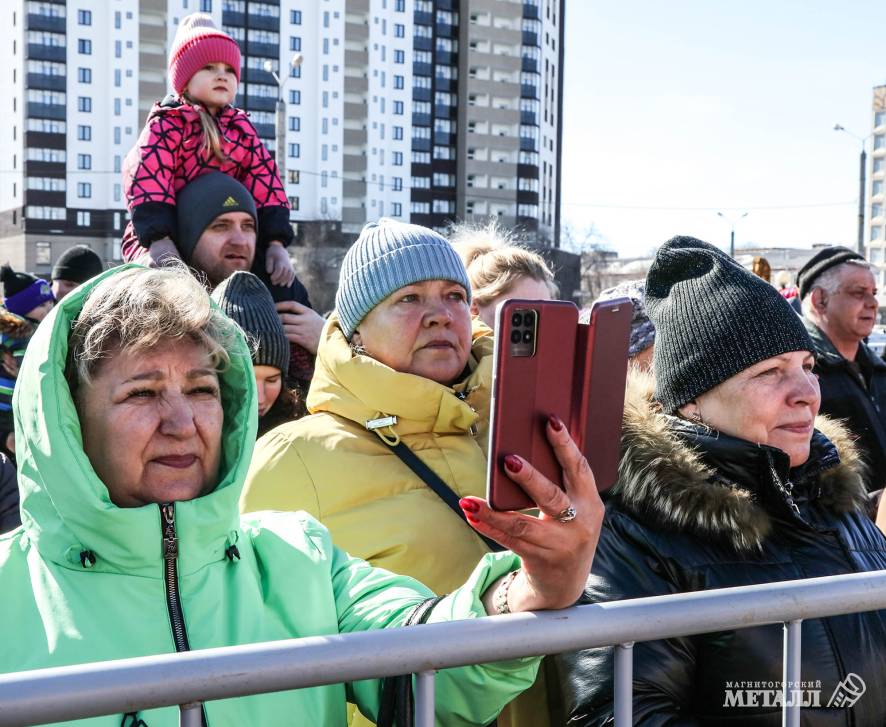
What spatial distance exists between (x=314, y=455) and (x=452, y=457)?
39 centimetres

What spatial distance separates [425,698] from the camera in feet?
5.02

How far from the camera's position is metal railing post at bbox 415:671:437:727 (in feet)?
4.99

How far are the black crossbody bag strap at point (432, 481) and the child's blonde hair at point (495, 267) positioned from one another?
142 cm

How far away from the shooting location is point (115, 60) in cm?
7125

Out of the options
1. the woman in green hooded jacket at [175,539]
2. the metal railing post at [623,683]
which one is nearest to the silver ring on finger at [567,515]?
the woman in green hooded jacket at [175,539]

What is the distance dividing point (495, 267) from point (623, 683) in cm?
274

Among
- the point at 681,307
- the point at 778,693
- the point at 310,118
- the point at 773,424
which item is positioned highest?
the point at 310,118

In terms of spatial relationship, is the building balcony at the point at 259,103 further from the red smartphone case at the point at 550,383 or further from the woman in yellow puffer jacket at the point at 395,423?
the red smartphone case at the point at 550,383

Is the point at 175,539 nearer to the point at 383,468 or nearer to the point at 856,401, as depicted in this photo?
the point at 383,468

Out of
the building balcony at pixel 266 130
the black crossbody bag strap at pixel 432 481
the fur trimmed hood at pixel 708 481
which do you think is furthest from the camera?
the building balcony at pixel 266 130

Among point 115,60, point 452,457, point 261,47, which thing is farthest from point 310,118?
point 452,457

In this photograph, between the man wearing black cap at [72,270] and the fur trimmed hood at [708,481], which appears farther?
the man wearing black cap at [72,270]

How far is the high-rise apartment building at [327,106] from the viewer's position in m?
70.2

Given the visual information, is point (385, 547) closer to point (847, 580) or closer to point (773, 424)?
point (773, 424)
